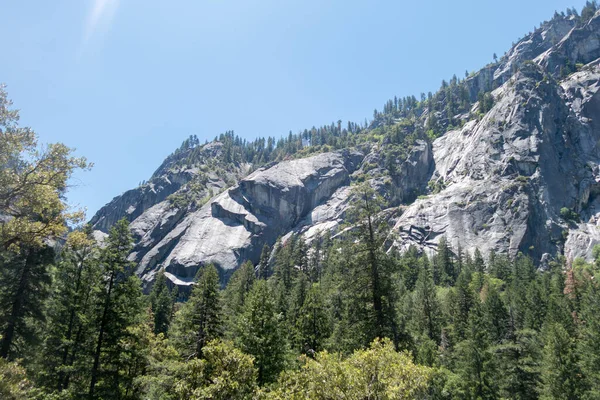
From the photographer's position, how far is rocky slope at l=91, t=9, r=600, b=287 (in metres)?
102

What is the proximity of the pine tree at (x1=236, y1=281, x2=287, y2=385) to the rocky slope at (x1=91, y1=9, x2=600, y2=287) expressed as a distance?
81.0m

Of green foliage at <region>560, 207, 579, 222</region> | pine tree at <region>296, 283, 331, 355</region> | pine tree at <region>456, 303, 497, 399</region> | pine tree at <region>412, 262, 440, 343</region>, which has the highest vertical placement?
green foliage at <region>560, 207, 579, 222</region>

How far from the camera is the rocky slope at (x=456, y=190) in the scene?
334 ft

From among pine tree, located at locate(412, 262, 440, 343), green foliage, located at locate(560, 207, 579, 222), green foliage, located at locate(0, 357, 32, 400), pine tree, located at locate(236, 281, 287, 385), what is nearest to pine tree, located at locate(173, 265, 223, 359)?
pine tree, located at locate(236, 281, 287, 385)

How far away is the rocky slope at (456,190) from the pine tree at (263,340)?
80969mm

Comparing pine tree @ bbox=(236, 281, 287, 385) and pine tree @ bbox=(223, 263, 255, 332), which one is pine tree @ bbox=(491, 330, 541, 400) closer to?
pine tree @ bbox=(236, 281, 287, 385)

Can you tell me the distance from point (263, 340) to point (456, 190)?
109797 mm

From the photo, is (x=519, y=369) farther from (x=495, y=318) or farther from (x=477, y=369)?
(x=495, y=318)

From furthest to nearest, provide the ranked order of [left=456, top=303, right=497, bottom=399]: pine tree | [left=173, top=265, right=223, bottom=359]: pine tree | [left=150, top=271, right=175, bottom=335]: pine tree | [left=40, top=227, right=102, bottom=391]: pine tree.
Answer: [left=150, top=271, right=175, bottom=335]: pine tree → [left=456, top=303, right=497, bottom=399]: pine tree → [left=173, top=265, right=223, bottom=359]: pine tree → [left=40, top=227, right=102, bottom=391]: pine tree

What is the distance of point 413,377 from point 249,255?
351ft

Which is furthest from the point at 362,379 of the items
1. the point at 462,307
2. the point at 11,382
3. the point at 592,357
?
the point at 462,307

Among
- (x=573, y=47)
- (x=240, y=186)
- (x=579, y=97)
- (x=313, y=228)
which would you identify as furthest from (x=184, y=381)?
(x=573, y=47)

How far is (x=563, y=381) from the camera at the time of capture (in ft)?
96.8

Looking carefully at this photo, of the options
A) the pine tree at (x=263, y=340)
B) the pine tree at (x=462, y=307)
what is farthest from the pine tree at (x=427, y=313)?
the pine tree at (x=263, y=340)
